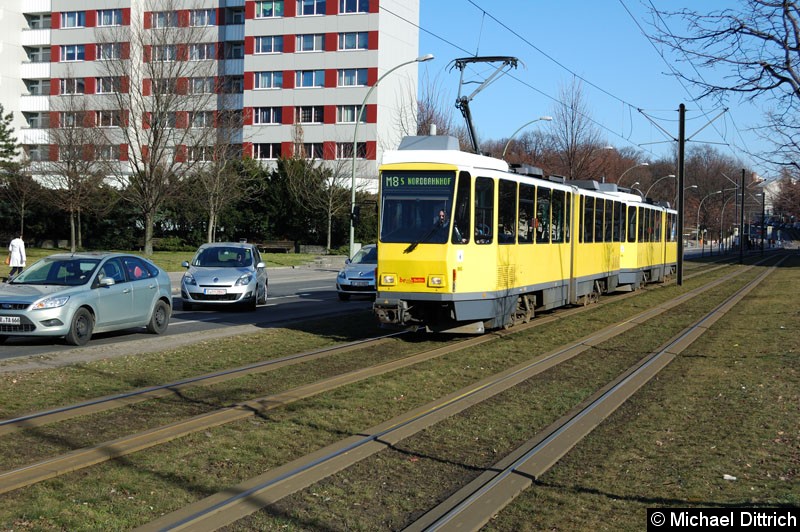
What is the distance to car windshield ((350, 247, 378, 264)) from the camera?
25.2 meters

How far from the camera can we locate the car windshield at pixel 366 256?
82.6ft

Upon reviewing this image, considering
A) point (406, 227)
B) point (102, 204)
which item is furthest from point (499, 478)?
point (102, 204)

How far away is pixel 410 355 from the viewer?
44.5ft

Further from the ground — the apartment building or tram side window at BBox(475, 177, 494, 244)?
the apartment building

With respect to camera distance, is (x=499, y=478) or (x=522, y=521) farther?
(x=499, y=478)

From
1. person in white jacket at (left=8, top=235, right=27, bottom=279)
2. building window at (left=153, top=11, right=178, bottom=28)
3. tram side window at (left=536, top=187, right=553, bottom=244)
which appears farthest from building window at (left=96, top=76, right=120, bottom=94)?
tram side window at (left=536, top=187, right=553, bottom=244)

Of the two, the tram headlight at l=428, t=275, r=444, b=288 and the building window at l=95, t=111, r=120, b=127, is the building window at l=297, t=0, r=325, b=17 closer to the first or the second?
the building window at l=95, t=111, r=120, b=127

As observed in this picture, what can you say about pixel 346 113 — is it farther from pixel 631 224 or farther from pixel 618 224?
pixel 618 224

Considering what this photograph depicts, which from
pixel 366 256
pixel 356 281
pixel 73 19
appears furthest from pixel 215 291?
pixel 73 19

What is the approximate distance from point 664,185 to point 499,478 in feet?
383

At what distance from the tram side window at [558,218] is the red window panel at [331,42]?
155 ft

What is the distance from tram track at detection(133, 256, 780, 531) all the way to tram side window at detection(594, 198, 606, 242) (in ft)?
39.2

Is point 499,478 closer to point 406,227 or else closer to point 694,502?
point 694,502

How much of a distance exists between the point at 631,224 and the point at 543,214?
10.5 metres
